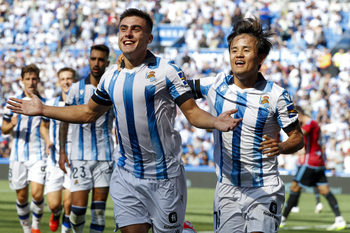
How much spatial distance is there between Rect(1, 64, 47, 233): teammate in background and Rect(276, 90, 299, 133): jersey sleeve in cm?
444

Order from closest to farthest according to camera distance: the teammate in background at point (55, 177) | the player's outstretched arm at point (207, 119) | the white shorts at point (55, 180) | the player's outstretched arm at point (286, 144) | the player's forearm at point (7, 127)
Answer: the player's outstretched arm at point (207, 119) → the player's outstretched arm at point (286, 144) → the player's forearm at point (7, 127) → the teammate in background at point (55, 177) → the white shorts at point (55, 180)

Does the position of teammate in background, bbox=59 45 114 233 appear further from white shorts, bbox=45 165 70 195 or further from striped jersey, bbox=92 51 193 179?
striped jersey, bbox=92 51 193 179

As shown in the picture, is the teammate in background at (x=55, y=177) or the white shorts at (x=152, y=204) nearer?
the white shorts at (x=152, y=204)

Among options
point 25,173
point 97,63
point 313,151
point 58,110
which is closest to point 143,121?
point 58,110

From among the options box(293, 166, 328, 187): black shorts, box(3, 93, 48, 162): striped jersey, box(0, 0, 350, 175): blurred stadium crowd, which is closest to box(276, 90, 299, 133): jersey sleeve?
box(3, 93, 48, 162): striped jersey

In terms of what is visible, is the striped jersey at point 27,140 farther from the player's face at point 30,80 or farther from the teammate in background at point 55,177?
the player's face at point 30,80

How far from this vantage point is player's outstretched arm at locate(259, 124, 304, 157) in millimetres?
3842

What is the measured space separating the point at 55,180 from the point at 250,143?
4.42m

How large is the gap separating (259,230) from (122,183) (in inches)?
49.9

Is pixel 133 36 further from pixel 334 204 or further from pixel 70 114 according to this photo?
pixel 334 204

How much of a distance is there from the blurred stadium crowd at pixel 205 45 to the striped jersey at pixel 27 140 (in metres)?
9.23

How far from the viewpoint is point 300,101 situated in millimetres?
18062

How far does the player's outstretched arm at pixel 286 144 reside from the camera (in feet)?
12.6

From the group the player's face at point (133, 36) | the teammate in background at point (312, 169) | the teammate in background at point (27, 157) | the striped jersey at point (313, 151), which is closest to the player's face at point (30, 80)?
the teammate in background at point (27, 157)
